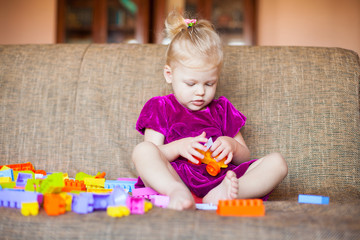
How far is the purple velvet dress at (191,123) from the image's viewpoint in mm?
1167

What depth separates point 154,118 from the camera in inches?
50.3

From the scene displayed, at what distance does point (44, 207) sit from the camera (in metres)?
0.87

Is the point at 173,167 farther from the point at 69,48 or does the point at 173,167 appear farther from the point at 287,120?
the point at 69,48

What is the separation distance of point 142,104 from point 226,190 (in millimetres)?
627

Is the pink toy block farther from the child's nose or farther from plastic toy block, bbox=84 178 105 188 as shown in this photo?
the child's nose

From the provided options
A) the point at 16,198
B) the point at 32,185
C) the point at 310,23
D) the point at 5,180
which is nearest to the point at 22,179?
the point at 5,180

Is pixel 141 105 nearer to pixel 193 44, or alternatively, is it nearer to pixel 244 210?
pixel 193 44

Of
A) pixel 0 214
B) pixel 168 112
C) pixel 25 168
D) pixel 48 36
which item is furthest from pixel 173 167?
pixel 48 36

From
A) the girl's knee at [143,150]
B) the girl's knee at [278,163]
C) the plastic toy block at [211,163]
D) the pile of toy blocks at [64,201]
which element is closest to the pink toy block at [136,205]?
the pile of toy blocks at [64,201]

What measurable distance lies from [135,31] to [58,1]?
881 millimetres

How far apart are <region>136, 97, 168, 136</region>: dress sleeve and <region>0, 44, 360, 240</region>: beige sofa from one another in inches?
7.1

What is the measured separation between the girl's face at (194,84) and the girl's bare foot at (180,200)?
395mm

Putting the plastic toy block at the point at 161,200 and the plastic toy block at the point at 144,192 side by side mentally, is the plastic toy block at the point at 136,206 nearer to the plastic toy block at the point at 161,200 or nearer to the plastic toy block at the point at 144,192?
the plastic toy block at the point at 161,200

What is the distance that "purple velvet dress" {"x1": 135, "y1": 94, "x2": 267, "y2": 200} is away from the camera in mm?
1167
